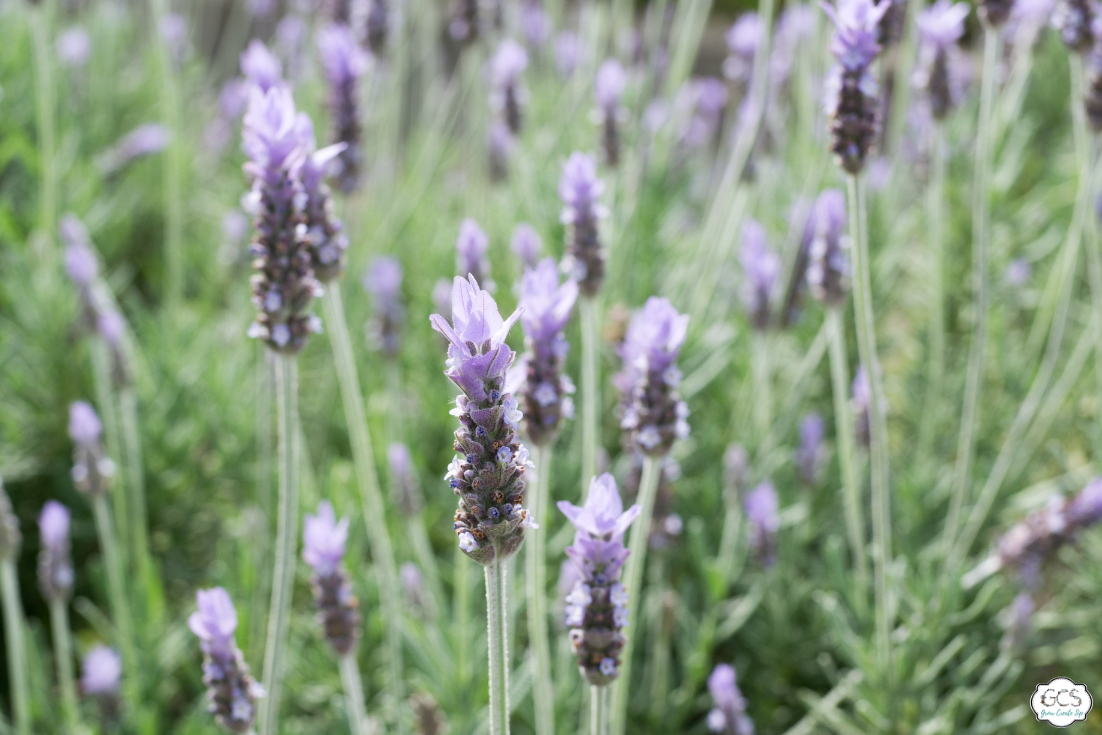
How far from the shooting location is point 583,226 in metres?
1.69

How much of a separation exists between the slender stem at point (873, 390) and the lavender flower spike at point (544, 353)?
1.41 ft

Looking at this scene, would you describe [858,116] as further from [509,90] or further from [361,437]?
[509,90]

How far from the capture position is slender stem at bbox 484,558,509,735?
3.35 ft

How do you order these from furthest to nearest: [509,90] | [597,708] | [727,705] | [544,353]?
[509,90] < [727,705] < [544,353] < [597,708]

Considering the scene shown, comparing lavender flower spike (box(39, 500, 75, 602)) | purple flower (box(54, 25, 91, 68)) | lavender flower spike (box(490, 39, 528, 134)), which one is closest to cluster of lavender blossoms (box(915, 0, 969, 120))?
lavender flower spike (box(490, 39, 528, 134))

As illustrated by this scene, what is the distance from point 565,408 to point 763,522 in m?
0.79

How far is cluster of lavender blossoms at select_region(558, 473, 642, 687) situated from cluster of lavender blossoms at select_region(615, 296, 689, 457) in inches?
12.0

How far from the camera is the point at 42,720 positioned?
2004 mm

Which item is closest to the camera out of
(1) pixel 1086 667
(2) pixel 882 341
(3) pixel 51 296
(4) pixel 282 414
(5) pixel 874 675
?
(4) pixel 282 414

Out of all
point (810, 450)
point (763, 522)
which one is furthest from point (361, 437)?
point (810, 450)

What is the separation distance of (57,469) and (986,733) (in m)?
2.27

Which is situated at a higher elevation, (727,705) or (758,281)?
(758,281)

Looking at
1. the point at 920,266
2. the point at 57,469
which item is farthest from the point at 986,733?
the point at 57,469

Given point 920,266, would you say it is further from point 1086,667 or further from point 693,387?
point 1086,667
